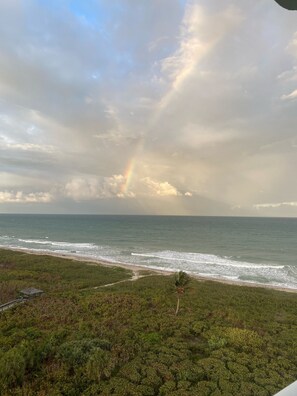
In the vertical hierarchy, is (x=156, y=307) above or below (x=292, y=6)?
below

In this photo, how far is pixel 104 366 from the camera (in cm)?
1633

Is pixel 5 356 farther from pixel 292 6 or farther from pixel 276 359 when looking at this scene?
pixel 292 6

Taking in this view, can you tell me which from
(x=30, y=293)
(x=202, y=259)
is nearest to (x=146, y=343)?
(x=30, y=293)

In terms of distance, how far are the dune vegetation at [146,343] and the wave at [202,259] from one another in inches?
1015

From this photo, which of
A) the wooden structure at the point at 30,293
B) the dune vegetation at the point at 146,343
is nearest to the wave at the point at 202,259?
the dune vegetation at the point at 146,343

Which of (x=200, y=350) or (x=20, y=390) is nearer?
(x=20, y=390)

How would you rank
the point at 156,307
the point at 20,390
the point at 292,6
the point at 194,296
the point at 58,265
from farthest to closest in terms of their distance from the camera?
the point at 58,265 → the point at 194,296 → the point at 156,307 → the point at 20,390 → the point at 292,6

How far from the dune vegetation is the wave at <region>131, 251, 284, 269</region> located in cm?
2578

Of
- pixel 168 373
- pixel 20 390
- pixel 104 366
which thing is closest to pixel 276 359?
pixel 168 373

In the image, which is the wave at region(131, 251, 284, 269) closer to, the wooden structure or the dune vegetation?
the dune vegetation

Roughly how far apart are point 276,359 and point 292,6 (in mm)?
20894

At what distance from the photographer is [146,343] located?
1950cm

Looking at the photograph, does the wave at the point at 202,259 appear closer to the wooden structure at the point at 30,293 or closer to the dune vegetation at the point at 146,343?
the dune vegetation at the point at 146,343

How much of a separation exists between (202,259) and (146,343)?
48310mm
